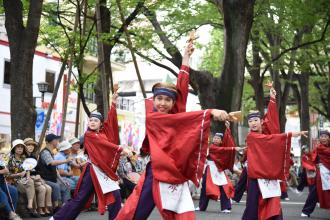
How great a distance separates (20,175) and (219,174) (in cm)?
523

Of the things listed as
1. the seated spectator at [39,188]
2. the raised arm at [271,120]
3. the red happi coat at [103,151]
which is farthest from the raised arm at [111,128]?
the seated spectator at [39,188]

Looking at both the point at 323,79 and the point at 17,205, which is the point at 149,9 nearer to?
the point at 17,205

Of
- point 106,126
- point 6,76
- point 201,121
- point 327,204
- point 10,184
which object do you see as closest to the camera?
point 201,121

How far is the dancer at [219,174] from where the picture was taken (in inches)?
548

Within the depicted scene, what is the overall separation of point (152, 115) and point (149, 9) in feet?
39.2

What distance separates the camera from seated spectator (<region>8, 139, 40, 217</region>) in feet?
35.7

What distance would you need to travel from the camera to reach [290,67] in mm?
25219

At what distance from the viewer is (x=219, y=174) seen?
14617 mm

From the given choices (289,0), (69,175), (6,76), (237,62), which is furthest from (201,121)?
(6,76)

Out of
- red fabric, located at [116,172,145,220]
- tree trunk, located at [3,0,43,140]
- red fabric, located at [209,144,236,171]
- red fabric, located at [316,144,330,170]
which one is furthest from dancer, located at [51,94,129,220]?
red fabric, located at [209,144,236,171]

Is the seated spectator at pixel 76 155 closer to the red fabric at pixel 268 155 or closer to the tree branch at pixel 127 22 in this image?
the tree branch at pixel 127 22

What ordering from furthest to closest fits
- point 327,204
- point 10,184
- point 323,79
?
point 323,79, point 327,204, point 10,184

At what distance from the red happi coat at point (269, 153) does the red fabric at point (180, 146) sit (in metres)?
3.04

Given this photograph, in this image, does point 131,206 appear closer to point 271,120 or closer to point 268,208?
point 268,208
